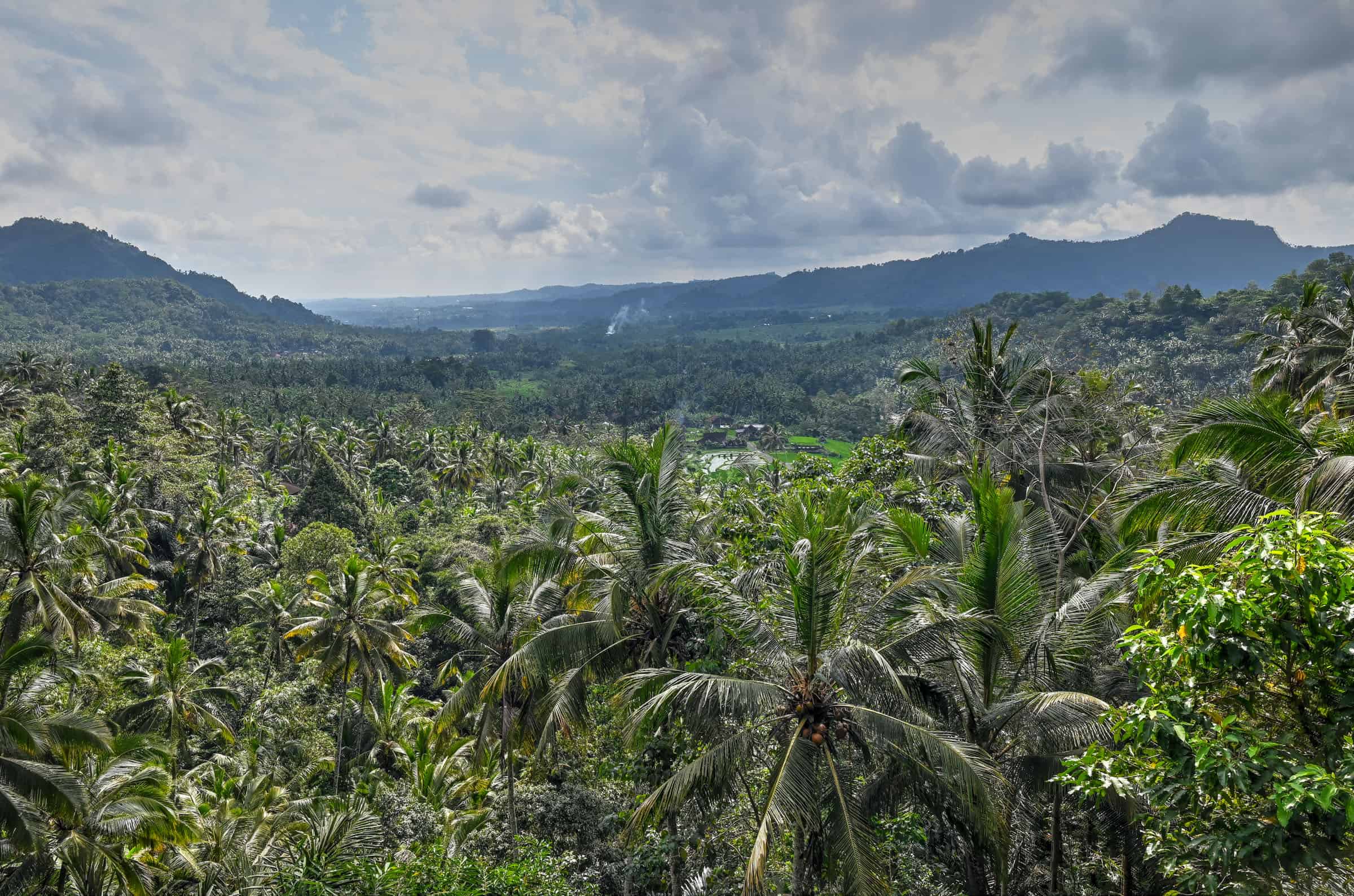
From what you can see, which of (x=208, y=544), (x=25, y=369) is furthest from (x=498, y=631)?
(x=25, y=369)

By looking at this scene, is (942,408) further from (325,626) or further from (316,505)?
(316,505)

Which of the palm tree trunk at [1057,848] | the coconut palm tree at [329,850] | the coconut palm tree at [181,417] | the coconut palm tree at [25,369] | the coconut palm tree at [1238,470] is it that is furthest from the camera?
the coconut palm tree at [25,369]

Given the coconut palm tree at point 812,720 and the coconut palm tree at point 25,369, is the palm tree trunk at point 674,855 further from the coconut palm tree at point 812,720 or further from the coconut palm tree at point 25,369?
the coconut palm tree at point 25,369

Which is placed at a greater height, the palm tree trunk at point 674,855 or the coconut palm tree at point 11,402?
the coconut palm tree at point 11,402

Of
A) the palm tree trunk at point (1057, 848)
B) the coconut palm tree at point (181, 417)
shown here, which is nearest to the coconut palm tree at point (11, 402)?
the coconut palm tree at point (181, 417)

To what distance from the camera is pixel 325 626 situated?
68.6 feet

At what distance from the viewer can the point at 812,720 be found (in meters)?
7.72

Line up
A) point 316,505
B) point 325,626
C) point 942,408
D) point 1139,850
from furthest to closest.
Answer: point 316,505, point 325,626, point 942,408, point 1139,850

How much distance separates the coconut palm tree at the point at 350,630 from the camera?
20828mm

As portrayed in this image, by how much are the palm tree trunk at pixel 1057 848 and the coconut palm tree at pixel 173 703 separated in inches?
775

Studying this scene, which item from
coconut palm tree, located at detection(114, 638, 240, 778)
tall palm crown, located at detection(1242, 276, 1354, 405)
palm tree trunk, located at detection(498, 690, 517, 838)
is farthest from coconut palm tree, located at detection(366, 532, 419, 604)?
tall palm crown, located at detection(1242, 276, 1354, 405)

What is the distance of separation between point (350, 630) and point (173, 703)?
180 inches

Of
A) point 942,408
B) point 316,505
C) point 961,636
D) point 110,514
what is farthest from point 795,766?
point 316,505

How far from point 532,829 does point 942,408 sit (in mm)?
12258
